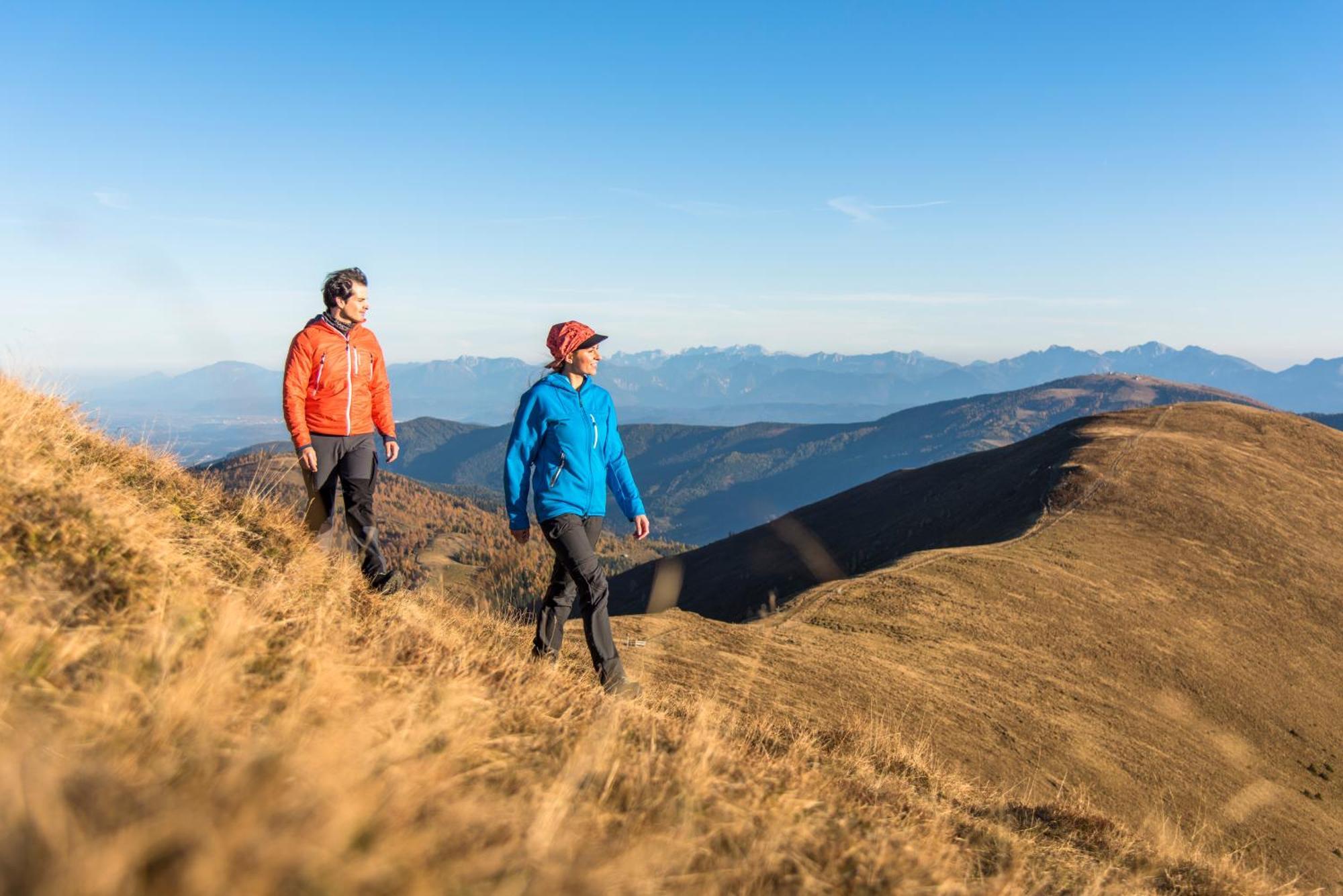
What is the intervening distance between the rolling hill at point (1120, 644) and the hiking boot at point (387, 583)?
3551mm

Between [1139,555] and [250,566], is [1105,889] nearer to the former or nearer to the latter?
[250,566]

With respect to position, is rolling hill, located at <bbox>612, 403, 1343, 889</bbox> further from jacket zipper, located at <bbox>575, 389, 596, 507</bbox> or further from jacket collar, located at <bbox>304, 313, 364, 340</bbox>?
jacket collar, located at <bbox>304, 313, 364, 340</bbox>

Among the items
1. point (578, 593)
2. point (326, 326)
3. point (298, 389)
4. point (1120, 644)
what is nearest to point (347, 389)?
point (298, 389)

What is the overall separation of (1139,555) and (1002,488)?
14.3 metres

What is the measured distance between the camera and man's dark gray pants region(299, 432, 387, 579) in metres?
6.75

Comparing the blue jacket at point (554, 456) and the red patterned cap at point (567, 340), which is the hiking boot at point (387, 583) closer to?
the blue jacket at point (554, 456)

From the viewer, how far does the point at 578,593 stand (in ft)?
20.7

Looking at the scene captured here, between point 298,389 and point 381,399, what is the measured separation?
94 cm

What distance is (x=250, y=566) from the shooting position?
4945 millimetres

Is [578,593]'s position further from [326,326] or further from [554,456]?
[326,326]

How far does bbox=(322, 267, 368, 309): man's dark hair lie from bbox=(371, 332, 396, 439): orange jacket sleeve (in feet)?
1.98

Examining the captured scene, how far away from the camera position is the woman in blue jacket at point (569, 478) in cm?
598

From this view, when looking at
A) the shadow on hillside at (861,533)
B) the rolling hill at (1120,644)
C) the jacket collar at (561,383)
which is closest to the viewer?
the jacket collar at (561,383)

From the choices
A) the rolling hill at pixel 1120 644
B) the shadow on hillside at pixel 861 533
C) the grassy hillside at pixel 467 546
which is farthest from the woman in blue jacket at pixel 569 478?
the grassy hillside at pixel 467 546
